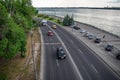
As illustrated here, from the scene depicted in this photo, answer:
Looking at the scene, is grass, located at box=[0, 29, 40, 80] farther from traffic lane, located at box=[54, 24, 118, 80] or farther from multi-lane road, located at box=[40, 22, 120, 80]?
traffic lane, located at box=[54, 24, 118, 80]

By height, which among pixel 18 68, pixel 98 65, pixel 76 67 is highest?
pixel 98 65

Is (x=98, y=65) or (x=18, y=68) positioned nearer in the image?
(x=18, y=68)

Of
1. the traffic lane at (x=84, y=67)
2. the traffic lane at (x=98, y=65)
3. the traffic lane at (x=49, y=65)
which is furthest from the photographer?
the traffic lane at (x=98, y=65)

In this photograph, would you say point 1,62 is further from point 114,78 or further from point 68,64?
point 114,78

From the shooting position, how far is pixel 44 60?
45.2 meters

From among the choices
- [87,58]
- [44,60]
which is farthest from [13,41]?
[87,58]

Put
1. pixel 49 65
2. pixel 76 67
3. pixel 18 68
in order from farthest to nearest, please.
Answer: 1. pixel 49 65
2. pixel 76 67
3. pixel 18 68

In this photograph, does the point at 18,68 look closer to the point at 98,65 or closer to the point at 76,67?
the point at 76,67

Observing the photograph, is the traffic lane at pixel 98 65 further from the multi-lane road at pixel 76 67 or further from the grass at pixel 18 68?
the grass at pixel 18 68

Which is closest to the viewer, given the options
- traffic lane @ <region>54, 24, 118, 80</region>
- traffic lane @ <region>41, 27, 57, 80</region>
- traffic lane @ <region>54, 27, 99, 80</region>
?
traffic lane @ <region>54, 27, 99, 80</region>

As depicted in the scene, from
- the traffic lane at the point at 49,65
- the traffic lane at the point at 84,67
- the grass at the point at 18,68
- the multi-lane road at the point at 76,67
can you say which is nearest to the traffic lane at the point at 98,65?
the multi-lane road at the point at 76,67

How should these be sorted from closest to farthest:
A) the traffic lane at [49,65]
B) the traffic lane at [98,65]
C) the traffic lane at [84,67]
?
the traffic lane at [84,67], the traffic lane at [49,65], the traffic lane at [98,65]

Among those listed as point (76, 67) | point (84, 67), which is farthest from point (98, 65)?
point (76, 67)

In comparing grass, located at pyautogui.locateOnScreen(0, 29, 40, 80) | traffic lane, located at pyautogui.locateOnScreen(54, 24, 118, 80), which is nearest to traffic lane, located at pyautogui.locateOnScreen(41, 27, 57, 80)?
grass, located at pyautogui.locateOnScreen(0, 29, 40, 80)
